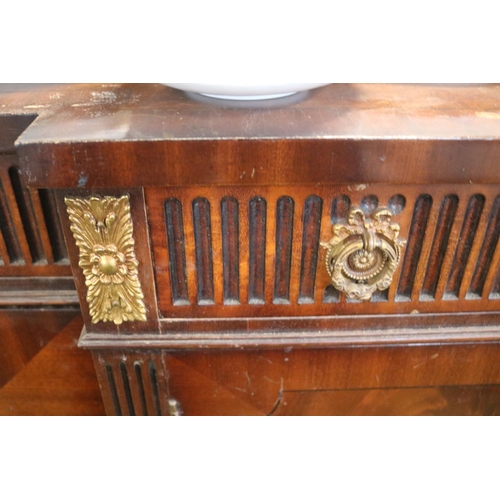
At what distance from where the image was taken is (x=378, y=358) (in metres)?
0.69

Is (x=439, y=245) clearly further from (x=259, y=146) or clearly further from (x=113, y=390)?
(x=113, y=390)

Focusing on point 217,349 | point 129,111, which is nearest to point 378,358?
point 217,349

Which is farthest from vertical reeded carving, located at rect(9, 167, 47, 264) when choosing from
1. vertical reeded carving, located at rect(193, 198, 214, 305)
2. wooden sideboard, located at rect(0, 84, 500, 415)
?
vertical reeded carving, located at rect(193, 198, 214, 305)

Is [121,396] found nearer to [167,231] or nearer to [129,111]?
[167,231]

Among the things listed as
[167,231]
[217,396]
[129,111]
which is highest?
[129,111]

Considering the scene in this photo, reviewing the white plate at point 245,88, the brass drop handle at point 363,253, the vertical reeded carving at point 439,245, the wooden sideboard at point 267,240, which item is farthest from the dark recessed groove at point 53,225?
the vertical reeded carving at point 439,245

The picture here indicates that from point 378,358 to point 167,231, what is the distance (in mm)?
336

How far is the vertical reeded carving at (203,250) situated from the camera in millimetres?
567

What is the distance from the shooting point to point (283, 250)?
599mm

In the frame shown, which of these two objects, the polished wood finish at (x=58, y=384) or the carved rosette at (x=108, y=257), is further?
the polished wood finish at (x=58, y=384)

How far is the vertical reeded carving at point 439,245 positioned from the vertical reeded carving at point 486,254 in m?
0.05

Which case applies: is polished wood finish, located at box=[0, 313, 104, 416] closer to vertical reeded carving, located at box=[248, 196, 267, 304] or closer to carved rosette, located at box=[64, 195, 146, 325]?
carved rosette, located at box=[64, 195, 146, 325]

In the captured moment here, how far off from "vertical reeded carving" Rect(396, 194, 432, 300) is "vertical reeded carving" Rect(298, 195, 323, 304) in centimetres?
11

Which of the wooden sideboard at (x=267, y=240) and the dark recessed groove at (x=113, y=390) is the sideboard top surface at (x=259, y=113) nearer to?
the wooden sideboard at (x=267, y=240)
